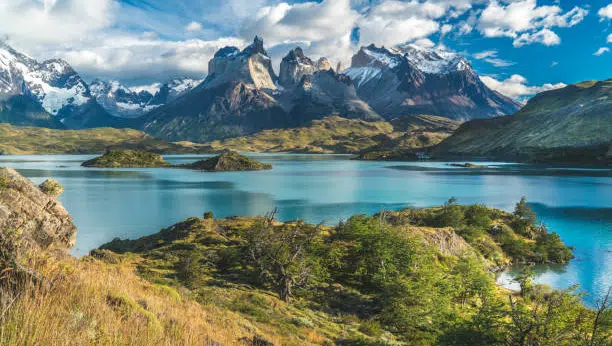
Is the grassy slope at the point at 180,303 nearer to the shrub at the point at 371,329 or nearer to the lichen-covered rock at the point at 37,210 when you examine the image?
the shrub at the point at 371,329

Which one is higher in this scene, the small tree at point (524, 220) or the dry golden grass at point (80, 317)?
the dry golden grass at point (80, 317)

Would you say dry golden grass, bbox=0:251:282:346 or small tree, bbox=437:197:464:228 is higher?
dry golden grass, bbox=0:251:282:346

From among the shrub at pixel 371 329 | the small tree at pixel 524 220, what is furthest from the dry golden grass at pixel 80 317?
the small tree at pixel 524 220

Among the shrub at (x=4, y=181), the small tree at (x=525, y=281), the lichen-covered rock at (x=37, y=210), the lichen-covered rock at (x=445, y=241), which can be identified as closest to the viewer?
the lichen-covered rock at (x=37, y=210)

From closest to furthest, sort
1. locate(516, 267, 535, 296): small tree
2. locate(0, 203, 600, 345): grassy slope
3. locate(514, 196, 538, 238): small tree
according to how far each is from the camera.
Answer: locate(0, 203, 600, 345): grassy slope
locate(516, 267, 535, 296): small tree
locate(514, 196, 538, 238): small tree

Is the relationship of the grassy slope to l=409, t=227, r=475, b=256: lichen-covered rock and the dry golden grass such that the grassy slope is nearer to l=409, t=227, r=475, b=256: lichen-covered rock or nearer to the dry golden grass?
the dry golden grass

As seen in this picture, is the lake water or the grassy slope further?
the lake water

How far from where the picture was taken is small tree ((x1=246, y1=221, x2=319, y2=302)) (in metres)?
32.5

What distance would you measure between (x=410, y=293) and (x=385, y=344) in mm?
10091

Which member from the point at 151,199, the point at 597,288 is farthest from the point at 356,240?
the point at 151,199

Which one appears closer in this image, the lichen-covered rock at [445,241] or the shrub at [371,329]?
the shrub at [371,329]

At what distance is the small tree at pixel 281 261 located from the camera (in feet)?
107

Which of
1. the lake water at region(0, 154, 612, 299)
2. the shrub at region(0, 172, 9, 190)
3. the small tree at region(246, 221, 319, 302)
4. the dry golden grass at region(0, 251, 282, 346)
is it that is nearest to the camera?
the dry golden grass at region(0, 251, 282, 346)

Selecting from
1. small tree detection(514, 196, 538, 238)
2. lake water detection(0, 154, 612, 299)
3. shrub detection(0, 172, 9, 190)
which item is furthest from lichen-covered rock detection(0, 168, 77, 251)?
small tree detection(514, 196, 538, 238)
